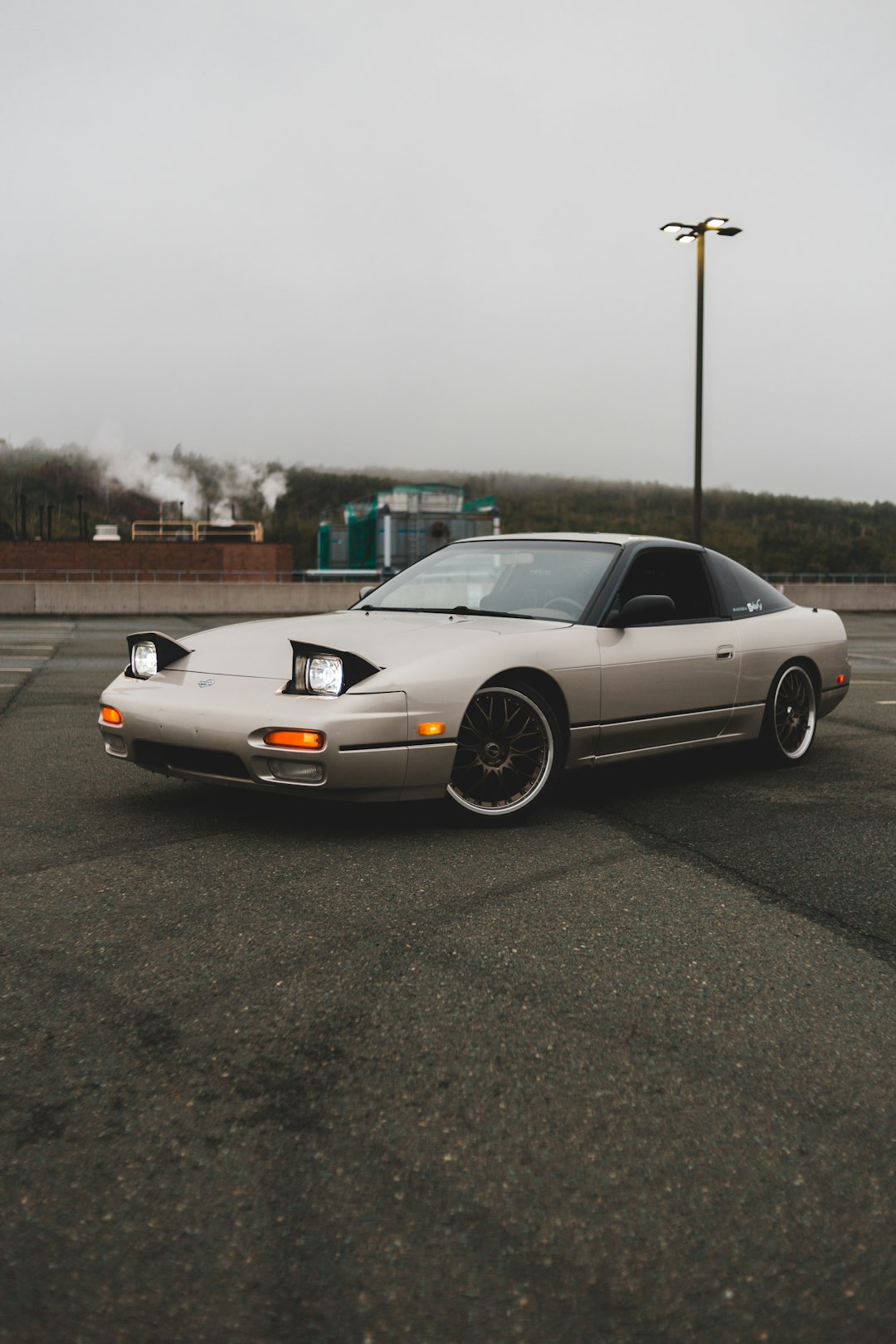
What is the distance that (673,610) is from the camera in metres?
6.05

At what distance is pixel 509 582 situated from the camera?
5.94 metres

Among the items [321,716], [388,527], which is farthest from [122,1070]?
[388,527]

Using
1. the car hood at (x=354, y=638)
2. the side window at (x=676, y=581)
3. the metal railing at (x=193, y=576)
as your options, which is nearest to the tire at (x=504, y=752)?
the car hood at (x=354, y=638)

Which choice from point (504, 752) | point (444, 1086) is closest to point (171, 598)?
point (504, 752)

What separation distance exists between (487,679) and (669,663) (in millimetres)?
1278

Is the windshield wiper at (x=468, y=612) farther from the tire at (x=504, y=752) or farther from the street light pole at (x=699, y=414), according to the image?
the street light pole at (x=699, y=414)

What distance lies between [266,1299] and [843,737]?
6.94m

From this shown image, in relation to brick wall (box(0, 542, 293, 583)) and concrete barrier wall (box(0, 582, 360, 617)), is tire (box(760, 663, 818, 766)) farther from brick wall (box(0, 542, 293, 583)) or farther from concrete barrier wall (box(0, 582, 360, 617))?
brick wall (box(0, 542, 293, 583))

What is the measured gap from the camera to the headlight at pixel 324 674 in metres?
4.64

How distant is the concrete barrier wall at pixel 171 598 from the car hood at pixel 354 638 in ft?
70.1

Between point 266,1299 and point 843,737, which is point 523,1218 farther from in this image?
point 843,737

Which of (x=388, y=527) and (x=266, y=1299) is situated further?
(x=388, y=527)

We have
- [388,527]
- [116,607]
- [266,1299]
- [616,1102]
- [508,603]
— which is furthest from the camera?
[388,527]

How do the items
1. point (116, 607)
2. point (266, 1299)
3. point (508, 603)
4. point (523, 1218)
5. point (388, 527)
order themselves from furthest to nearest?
1. point (388, 527)
2. point (116, 607)
3. point (508, 603)
4. point (523, 1218)
5. point (266, 1299)
